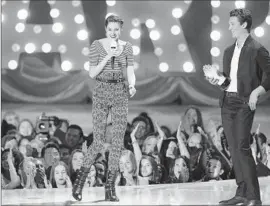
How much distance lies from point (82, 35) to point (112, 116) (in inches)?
29.4

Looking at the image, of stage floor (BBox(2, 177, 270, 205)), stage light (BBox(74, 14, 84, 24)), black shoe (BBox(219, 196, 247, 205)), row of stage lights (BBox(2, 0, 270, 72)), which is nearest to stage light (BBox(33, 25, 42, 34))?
row of stage lights (BBox(2, 0, 270, 72))

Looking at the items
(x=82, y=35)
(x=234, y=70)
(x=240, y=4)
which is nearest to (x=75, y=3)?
(x=82, y=35)

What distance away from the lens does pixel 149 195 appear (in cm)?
254

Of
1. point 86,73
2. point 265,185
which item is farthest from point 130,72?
point 265,185

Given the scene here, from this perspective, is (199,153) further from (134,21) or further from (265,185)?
(134,21)

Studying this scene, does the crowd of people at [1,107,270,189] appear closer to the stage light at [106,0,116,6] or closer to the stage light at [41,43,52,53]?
the stage light at [41,43,52,53]

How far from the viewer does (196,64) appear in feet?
9.81

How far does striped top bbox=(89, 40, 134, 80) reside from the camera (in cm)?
243

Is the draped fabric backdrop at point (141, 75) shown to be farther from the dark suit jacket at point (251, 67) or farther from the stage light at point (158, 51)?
the dark suit jacket at point (251, 67)

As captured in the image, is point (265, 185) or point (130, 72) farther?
point (265, 185)

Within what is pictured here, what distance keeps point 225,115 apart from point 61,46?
45.7 inches

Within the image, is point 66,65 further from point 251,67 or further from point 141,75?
point 251,67

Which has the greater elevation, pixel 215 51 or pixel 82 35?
pixel 82 35

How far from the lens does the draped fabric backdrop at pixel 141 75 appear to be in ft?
9.52
